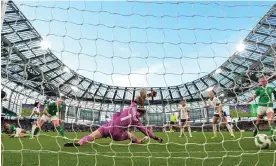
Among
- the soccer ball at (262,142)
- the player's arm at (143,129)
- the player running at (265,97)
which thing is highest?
the player running at (265,97)

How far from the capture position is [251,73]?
546cm

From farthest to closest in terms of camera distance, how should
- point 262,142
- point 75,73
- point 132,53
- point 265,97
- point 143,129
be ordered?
1. point 265,97
2. point 143,129
3. point 262,142
4. point 132,53
5. point 75,73

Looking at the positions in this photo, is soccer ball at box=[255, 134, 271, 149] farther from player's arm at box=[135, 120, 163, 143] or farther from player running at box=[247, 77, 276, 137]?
player's arm at box=[135, 120, 163, 143]

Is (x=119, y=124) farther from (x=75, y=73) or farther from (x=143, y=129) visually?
(x=75, y=73)

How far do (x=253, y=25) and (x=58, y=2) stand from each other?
2937mm

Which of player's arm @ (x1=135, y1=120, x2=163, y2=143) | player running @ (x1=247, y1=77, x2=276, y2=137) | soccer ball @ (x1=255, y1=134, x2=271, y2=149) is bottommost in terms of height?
soccer ball @ (x1=255, y1=134, x2=271, y2=149)

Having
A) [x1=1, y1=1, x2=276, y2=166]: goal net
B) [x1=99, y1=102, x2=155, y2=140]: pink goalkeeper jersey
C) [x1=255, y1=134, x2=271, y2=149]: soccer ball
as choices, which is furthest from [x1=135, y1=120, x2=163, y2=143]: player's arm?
[x1=255, y1=134, x2=271, y2=149]: soccer ball

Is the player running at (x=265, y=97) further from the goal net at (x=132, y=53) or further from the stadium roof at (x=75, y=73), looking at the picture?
the goal net at (x=132, y=53)

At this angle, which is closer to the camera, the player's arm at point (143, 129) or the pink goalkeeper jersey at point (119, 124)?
the pink goalkeeper jersey at point (119, 124)

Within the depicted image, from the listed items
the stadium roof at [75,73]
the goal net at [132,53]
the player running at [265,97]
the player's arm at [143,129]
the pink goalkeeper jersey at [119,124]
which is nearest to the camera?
the goal net at [132,53]

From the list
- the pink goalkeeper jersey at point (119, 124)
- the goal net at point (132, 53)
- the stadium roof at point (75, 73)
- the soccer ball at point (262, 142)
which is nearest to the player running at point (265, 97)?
the stadium roof at point (75, 73)

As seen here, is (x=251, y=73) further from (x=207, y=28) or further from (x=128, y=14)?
(x=128, y=14)

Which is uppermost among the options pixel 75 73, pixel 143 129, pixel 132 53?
pixel 132 53

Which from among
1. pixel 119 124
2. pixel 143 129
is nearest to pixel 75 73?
pixel 119 124
